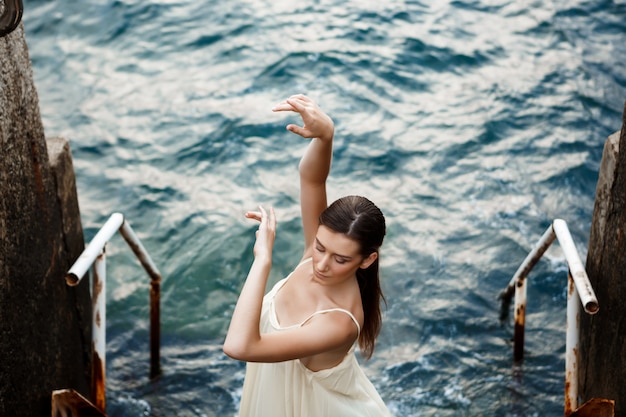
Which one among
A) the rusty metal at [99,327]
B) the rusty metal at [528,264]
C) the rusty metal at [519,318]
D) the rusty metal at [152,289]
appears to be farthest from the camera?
the rusty metal at [519,318]

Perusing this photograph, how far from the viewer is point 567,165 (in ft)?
28.3

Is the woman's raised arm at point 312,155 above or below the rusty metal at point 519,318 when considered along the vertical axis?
above

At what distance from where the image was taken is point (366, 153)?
29.3 ft

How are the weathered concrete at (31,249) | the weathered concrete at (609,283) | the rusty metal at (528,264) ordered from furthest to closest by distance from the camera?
the rusty metal at (528,264) → the weathered concrete at (609,283) → the weathered concrete at (31,249)

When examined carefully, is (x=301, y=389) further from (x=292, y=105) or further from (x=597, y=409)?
(x=597, y=409)

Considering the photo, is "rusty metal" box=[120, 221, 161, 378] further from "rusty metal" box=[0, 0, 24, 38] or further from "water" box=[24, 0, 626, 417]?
"rusty metal" box=[0, 0, 24, 38]

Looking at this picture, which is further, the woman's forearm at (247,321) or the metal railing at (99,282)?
the metal railing at (99,282)

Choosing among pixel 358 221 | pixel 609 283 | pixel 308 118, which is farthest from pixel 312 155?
pixel 609 283

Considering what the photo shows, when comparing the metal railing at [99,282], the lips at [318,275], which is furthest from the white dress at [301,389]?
the metal railing at [99,282]

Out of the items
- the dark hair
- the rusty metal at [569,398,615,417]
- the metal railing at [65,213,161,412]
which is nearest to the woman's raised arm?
the dark hair

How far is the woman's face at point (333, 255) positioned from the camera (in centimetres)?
331

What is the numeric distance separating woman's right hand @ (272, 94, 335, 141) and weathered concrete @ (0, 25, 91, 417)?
1.36m

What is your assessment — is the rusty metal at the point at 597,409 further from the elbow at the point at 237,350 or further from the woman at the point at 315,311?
the elbow at the point at 237,350

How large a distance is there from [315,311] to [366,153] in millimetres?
5621
